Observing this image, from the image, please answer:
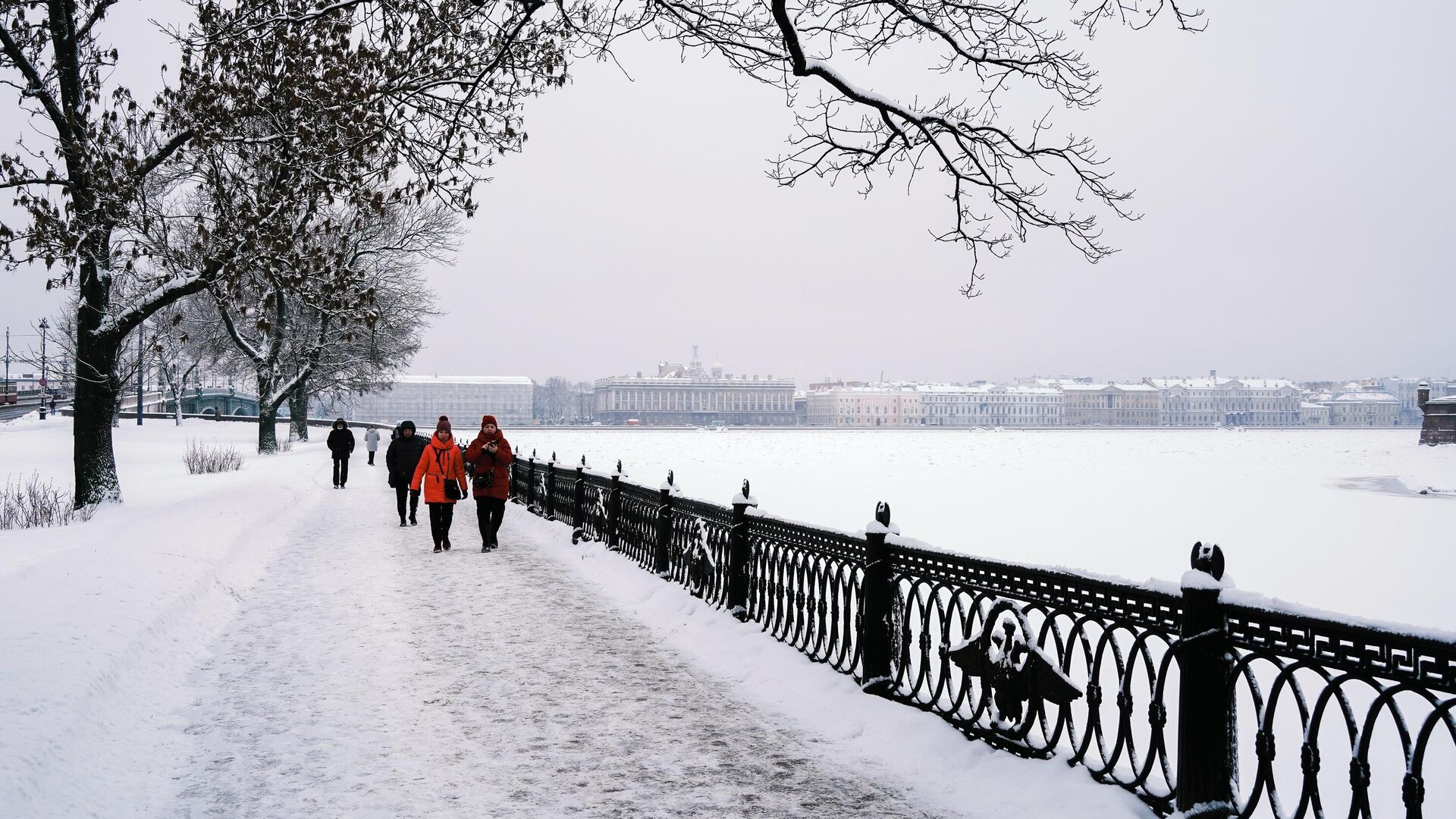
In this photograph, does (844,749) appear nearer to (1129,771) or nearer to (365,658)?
(1129,771)

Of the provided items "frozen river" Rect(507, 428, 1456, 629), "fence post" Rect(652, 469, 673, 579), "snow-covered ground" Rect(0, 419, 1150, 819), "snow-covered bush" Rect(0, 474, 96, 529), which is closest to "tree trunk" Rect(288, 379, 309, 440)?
"frozen river" Rect(507, 428, 1456, 629)

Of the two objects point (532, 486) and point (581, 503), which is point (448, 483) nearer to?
point (581, 503)

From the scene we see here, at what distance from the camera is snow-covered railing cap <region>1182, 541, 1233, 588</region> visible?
13.3 ft

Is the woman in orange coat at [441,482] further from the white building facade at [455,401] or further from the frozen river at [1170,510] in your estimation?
the white building facade at [455,401]

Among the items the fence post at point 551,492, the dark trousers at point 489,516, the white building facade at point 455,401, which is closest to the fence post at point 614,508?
the dark trousers at point 489,516

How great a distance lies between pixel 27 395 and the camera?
8488cm

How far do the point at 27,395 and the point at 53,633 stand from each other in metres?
95.1

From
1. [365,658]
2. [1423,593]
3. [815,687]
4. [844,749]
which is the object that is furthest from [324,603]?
[1423,593]

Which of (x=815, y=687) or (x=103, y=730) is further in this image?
(x=815, y=687)

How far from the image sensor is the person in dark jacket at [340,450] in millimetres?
25922

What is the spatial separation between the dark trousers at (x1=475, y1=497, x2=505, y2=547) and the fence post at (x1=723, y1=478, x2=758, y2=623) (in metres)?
6.01

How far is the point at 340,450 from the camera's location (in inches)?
1018

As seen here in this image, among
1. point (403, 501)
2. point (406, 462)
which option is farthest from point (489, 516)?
point (406, 462)

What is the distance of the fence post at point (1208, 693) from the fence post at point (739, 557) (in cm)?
524
